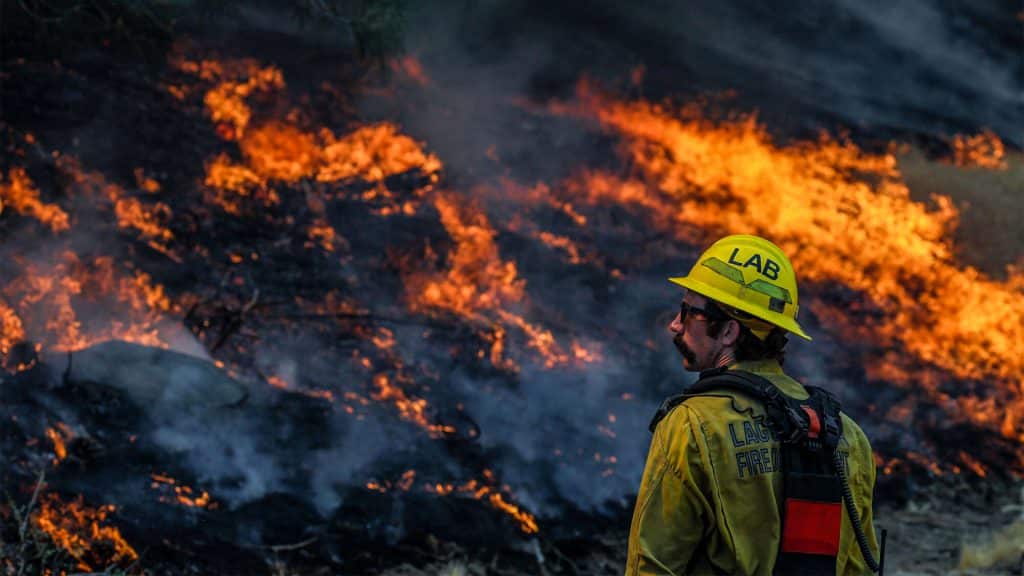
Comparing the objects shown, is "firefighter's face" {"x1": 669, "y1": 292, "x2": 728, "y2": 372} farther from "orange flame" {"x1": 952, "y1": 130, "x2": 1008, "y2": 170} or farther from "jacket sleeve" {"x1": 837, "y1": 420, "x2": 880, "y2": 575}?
"orange flame" {"x1": 952, "y1": 130, "x2": 1008, "y2": 170}

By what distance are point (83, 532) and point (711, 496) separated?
4.45m

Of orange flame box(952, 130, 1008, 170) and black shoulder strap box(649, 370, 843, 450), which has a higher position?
orange flame box(952, 130, 1008, 170)

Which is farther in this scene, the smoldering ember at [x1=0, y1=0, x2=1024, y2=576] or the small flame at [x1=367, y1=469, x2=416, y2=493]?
the small flame at [x1=367, y1=469, x2=416, y2=493]

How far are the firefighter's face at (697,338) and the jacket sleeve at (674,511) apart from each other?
1.18 feet

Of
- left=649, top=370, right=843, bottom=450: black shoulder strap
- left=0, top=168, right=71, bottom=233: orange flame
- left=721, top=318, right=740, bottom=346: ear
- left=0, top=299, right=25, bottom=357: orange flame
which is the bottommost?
left=0, top=299, right=25, bottom=357: orange flame

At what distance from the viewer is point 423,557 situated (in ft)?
19.3

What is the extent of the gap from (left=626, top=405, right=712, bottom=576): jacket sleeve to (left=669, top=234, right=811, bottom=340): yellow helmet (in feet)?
1.49

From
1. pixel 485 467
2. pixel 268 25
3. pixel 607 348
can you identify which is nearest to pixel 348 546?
pixel 485 467

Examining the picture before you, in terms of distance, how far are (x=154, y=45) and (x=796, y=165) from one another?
811 cm

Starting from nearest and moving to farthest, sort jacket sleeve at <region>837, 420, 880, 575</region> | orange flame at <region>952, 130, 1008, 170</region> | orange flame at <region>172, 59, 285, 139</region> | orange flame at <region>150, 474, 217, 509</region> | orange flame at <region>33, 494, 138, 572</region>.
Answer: jacket sleeve at <region>837, 420, 880, 575</region>, orange flame at <region>33, 494, 138, 572</region>, orange flame at <region>150, 474, 217, 509</region>, orange flame at <region>172, 59, 285, 139</region>, orange flame at <region>952, 130, 1008, 170</region>

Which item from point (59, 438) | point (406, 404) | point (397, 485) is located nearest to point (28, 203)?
point (59, 438)

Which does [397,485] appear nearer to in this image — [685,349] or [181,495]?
[181,495]

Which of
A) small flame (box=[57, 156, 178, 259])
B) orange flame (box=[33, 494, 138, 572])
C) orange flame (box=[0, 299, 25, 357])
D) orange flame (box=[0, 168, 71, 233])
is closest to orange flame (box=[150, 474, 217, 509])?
orange flame (box=[33, 494, 138, 572])

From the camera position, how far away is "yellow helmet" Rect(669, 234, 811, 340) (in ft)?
8.62
